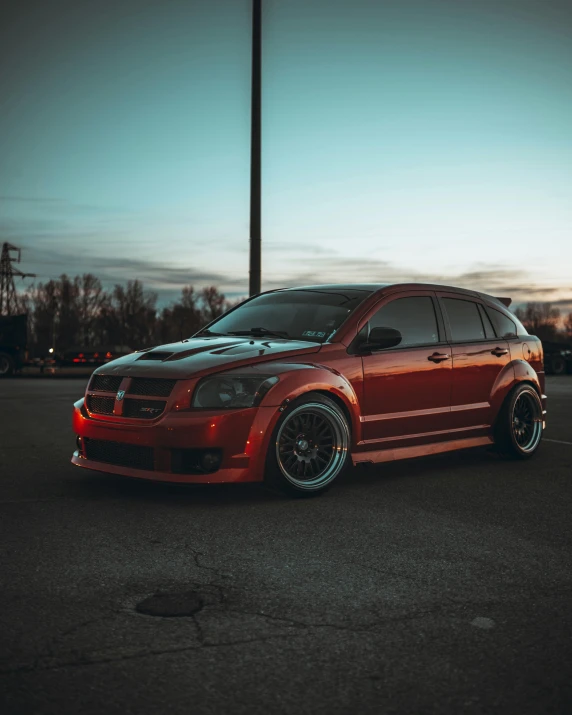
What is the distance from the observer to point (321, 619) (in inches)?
134

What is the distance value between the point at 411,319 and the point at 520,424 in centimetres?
183

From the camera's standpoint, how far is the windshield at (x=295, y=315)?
693cm

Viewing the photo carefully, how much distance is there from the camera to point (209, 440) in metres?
5.71

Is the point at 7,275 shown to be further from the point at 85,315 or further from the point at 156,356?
the point at 156,356

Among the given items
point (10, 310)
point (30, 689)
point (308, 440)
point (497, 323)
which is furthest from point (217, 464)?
point (10, 310)

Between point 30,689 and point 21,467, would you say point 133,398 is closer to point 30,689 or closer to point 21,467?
point 21,467

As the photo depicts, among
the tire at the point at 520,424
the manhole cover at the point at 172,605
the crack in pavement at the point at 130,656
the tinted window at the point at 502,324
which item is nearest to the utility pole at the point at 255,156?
the tinted window at the point at 502,324

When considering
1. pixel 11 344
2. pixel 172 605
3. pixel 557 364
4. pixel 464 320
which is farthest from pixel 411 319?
pixel 557 364

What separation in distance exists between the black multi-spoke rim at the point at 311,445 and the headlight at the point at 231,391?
312mm

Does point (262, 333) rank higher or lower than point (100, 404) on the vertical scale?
higher

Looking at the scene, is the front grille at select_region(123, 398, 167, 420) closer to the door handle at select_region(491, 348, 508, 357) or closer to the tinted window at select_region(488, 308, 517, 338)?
the door handle at select_region(491, 348, 508, 357)

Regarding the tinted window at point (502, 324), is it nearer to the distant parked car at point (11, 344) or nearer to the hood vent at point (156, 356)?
the hood vent at point (156, 356)

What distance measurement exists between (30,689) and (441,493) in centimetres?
420

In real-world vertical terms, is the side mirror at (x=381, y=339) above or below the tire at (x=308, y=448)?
above
